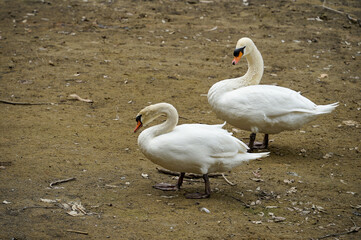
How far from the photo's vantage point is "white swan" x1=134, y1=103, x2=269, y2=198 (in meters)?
4.97

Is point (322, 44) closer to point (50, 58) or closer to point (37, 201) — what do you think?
point (50, 58)

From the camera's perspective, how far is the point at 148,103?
7.75 m

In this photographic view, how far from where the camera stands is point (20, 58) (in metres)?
9.32

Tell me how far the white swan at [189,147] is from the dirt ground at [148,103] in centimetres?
35

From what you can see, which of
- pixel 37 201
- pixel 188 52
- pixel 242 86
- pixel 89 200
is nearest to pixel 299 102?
pixel 242 86

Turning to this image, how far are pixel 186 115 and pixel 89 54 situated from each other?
3030 mm

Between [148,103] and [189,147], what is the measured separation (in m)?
2.88


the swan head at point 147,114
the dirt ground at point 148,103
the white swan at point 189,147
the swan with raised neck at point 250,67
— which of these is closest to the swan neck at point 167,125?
the white swan at point 189,147

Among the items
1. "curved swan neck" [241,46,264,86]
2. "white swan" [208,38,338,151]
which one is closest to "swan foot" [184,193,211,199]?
"white swan" [208,38,338,151]

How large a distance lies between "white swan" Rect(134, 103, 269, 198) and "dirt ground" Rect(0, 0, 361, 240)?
0.35m

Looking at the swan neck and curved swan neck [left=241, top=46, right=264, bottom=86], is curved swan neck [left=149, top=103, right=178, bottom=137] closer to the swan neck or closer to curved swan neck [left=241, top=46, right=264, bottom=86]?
the swan neck

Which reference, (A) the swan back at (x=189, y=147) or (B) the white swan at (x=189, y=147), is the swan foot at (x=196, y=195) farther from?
(A) the swan back at (x=189, y=147)

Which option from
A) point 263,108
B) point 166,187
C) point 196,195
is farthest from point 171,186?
point 263,108

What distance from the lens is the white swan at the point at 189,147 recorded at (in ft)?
16.3
